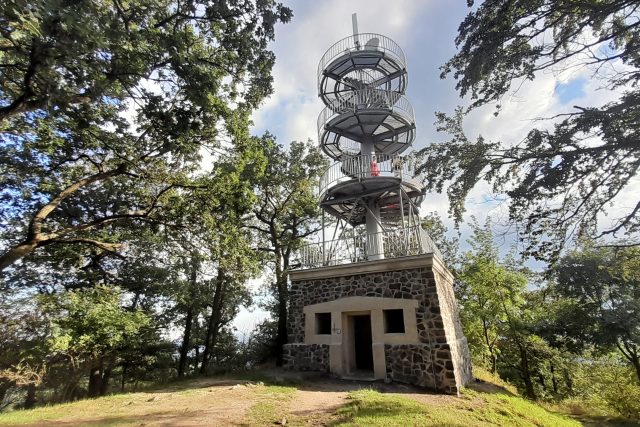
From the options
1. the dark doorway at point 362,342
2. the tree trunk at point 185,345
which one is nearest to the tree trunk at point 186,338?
the tree trunk at point 185,345

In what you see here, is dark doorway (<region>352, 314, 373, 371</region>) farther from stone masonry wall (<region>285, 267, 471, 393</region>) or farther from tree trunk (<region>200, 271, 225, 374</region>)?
tree trunk (<region>200, 271, 225, 374</region>)

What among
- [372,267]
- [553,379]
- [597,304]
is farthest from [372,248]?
[553,379]

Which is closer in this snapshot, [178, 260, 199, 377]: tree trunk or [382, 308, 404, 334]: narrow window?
[382, 308, 404, 334]: narrow window

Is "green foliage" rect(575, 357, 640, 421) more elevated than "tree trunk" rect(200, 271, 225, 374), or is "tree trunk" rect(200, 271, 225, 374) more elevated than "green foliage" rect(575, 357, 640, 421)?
"tree trunk" rect(200, 271, 225, 374)

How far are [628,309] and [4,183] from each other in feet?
69.6

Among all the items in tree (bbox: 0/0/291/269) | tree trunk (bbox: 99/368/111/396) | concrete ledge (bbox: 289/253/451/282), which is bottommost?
tree trunk (bbox: 99/368/111/396)

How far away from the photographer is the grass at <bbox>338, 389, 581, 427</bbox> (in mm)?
5598

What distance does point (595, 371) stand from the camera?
53.4 feet

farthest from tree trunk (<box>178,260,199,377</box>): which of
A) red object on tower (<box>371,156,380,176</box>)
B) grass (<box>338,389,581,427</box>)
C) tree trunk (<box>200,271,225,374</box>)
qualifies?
grass (<box>338,389,581,427</box>)

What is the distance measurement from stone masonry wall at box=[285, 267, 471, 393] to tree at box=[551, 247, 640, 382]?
6647mm

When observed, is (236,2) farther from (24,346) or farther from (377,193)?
(24,346)

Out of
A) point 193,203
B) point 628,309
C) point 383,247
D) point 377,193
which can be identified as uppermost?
point 377,193

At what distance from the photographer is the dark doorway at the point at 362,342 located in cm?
1136

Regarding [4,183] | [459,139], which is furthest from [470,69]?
[4,183]
